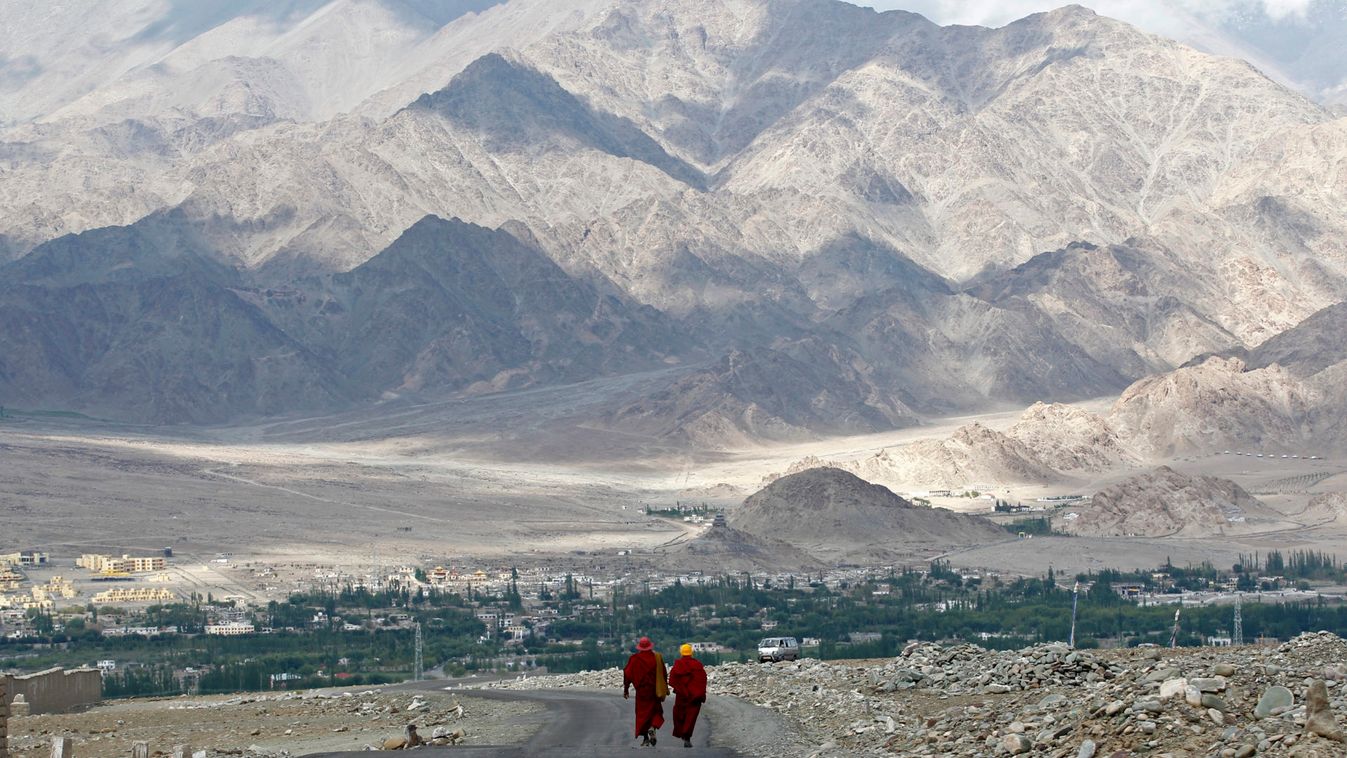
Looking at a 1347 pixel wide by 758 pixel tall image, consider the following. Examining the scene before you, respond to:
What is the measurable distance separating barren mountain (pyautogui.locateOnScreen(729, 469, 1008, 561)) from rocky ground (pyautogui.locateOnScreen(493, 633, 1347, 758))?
11001cm

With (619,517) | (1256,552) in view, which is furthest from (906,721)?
(619,517)

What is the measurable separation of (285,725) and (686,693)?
42.5 feet

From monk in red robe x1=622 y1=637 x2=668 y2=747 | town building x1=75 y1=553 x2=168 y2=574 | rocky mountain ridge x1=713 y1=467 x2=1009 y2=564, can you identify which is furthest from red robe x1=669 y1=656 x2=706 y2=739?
rocky mountain ridge x1=713 y1=467 x2=1009 y2=564

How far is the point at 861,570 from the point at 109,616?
49.8 meters

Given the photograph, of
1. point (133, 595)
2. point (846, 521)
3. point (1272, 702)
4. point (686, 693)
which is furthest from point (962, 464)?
point (1272, 702)

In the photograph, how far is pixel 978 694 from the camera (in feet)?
94.2

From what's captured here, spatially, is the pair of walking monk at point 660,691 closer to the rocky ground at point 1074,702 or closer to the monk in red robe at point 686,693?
the monk in red robe at point 686,693

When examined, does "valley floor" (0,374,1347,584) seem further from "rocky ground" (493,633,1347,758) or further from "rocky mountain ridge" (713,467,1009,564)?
"rocky ground" (493,633,1347,758)

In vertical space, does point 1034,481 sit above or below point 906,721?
above

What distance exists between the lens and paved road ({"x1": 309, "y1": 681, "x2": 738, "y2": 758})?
86.7 feet

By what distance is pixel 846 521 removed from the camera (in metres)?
152

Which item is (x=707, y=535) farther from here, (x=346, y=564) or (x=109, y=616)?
(x=109, y=616)

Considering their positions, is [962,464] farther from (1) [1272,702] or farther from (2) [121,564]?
(1) [1272,702]

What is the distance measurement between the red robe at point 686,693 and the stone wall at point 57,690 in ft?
72.5
